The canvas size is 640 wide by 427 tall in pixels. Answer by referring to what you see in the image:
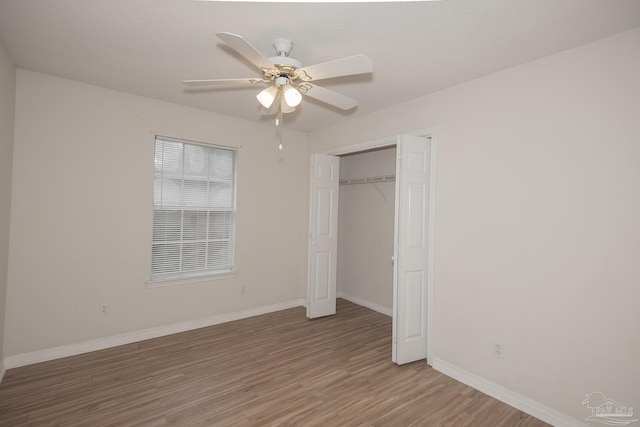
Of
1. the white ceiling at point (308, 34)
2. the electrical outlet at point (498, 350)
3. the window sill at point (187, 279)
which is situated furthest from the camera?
the window sill at point (187, 279)

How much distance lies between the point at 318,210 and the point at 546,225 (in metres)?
2.64

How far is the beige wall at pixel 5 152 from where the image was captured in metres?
2.45

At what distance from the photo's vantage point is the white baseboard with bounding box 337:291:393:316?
4.57 meters

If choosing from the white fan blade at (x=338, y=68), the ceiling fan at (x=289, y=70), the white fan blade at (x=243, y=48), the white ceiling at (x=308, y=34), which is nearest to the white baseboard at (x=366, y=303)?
the white ceiling at (x=308, y=34)

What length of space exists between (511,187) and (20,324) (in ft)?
15.1

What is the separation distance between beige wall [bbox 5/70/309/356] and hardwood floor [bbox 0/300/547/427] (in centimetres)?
36

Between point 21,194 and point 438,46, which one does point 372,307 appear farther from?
point 21,194

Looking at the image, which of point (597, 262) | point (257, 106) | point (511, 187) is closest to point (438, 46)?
point (511, 187)

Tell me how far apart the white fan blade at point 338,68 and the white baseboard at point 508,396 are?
2.71 meters

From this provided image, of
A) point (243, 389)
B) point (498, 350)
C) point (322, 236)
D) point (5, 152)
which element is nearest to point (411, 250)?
point (498, 350)

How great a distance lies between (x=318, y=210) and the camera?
14.1ft

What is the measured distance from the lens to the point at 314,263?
4.29 metres

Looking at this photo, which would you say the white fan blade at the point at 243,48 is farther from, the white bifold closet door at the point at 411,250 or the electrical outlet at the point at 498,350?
the electrical outlet at the point at 498,350

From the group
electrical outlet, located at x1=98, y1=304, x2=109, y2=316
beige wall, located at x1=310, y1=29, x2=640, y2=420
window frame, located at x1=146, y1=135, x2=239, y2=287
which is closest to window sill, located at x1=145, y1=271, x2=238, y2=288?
window frame, located at x1=146, y1=135, x2=239, y2=287
